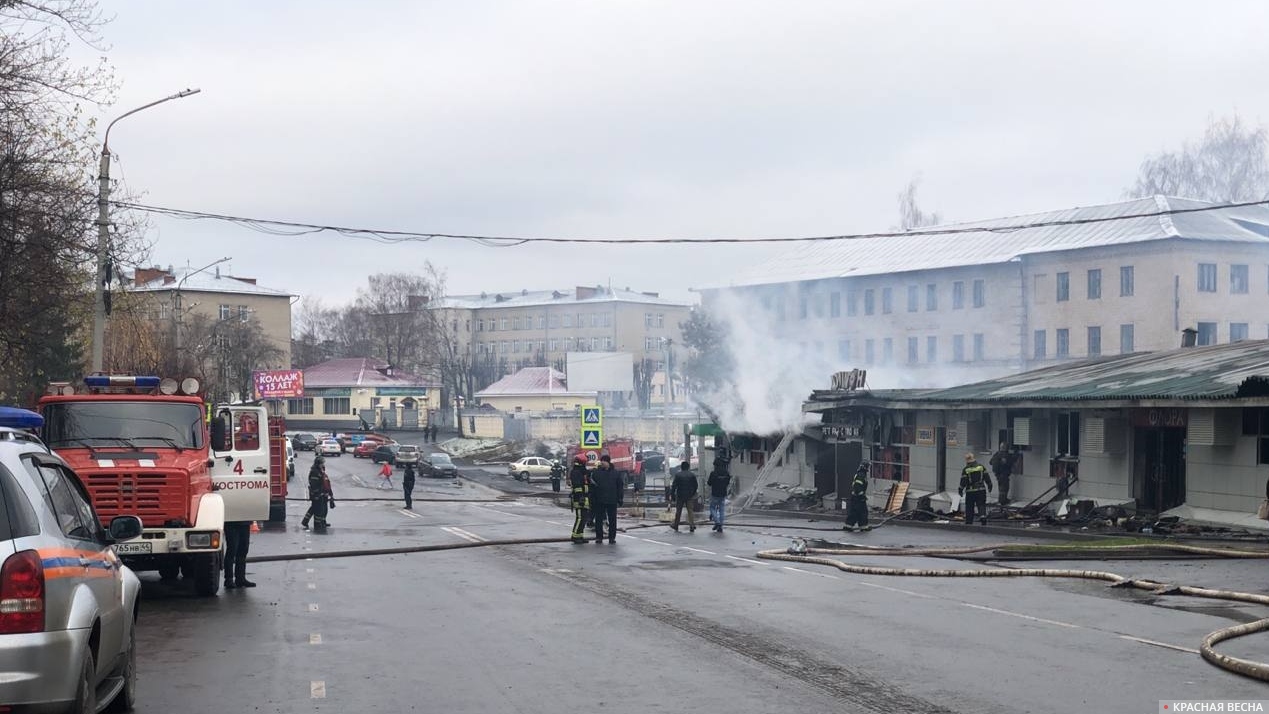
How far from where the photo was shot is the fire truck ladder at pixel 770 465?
43344 mm

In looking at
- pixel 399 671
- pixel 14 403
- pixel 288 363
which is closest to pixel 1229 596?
pixel 399 671

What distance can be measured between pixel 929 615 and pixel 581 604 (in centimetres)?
419

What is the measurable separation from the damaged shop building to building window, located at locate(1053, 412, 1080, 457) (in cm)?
3

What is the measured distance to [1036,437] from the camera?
3322 centimetres

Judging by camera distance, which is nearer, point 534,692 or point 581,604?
point 534,692

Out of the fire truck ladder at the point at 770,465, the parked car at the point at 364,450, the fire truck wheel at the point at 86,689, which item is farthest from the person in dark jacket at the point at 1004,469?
the parked car at the point at 364,450

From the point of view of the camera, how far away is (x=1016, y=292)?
82.8 metres

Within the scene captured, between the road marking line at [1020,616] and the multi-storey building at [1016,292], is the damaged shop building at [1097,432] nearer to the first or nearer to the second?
the road marking line at [1020,616]

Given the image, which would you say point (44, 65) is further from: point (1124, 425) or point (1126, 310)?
point (1126, 310)

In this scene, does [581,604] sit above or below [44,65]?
below

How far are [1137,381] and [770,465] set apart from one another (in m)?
15.7

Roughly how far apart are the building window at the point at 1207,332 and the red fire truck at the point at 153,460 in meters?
67.0

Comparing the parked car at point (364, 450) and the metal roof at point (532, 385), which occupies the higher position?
the metal roof at point (532, 385)

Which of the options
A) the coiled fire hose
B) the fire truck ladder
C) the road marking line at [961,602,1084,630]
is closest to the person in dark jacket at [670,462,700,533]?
the coiled fire hose
